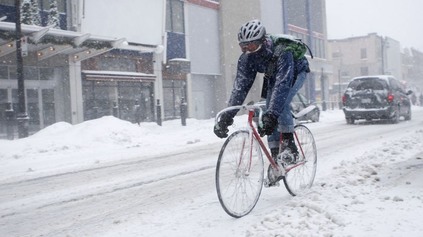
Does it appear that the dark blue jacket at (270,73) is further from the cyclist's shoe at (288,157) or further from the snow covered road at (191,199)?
the snow covered road at (191,199)

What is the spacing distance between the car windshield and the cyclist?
39.2 feet

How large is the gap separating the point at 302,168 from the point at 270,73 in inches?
49.3

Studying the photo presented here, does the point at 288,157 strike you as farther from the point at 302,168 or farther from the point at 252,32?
the point at 252,32

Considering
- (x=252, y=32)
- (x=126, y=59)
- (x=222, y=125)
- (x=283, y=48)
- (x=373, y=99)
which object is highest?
(x=126, y=59)

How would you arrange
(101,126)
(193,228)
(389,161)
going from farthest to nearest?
(101,126), (389,161), (193,228)

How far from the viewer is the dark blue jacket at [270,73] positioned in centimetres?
389

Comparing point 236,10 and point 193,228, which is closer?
point 193,228

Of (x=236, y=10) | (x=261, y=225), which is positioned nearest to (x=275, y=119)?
(x=261, y=225)

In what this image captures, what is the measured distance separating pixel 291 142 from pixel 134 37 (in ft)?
60.1

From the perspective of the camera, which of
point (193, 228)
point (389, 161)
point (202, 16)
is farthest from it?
point (202, 16)

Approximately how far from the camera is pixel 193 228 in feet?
11.6

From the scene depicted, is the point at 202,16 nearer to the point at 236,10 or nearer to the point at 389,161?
the point at 236,10

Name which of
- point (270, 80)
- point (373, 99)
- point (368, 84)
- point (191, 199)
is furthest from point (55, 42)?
point (270, 80)

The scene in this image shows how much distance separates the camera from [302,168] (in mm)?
4719
